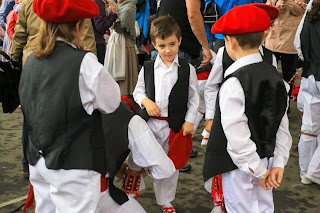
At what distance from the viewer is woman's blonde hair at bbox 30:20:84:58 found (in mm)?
1786

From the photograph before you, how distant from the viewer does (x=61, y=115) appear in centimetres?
176

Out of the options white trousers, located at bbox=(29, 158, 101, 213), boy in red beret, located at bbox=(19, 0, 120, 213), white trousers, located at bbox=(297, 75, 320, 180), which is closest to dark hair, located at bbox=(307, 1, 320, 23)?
white trousers, located at bbox=(297, 75, 320, 180)

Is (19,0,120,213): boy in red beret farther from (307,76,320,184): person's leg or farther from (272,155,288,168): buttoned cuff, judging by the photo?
(307,76,320,184): person's leg

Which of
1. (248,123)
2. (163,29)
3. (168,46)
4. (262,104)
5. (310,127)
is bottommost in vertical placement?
(310,127)

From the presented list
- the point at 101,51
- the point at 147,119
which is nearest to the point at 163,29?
the point at 147,119

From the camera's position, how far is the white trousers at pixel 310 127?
10.9 feet

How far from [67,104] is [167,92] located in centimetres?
114

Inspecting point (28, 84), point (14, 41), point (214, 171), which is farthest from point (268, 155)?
point (14, 41)

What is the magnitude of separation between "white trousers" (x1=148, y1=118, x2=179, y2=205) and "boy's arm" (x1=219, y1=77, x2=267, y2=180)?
867 millimetres

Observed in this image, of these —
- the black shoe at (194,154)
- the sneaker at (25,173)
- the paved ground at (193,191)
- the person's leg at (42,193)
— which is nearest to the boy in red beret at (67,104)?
the person's leg at (42,193)

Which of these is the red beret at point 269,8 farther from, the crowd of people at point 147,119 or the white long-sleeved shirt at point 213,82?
the white long-sleeved shirt at point 213,82

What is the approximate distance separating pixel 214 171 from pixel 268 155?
0.32 m

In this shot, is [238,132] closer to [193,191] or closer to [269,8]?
[269,8]

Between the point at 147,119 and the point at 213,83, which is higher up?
the point at 213,83
